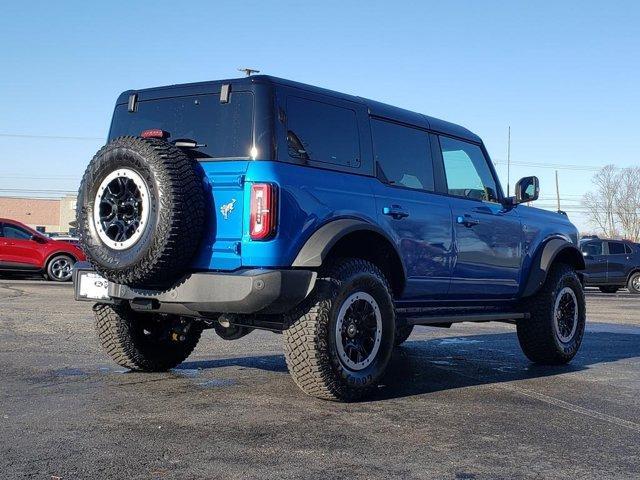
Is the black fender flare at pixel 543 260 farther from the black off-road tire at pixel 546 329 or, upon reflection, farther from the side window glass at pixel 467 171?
the side window glass at pixel 467 171

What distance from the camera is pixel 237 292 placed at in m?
4.80

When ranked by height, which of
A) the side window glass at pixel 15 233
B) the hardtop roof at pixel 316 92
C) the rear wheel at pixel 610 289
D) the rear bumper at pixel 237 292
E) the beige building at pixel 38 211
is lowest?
the rear wheel at pixel 610 289

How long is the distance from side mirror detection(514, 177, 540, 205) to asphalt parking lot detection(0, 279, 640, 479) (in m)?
1.59

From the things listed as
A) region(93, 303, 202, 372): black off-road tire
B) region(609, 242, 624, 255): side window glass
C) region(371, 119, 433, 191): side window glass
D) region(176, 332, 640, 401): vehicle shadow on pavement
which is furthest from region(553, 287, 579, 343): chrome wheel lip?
region(609, 242, 624, 255): side window glass

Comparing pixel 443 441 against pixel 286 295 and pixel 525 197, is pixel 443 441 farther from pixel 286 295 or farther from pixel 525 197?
pixel 525 197

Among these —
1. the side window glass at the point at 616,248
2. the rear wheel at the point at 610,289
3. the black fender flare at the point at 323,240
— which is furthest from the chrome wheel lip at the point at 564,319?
the rear wheel at the point at 610,289

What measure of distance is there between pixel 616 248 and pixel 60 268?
52.8ft

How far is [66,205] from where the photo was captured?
109m

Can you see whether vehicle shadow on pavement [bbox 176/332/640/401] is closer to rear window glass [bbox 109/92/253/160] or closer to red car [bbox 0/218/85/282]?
rear window glass [bbox 109/92/253/160]

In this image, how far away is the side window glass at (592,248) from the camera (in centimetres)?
2397

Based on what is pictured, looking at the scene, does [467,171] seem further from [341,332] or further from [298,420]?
[298,420]

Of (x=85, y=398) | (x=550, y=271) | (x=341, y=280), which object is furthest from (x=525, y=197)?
(x=85, y=398)

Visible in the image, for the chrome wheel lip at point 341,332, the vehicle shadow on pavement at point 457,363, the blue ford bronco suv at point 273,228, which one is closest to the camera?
the blue ford bronco suv at point 273,228

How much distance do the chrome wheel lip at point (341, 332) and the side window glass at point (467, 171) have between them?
174 cm
